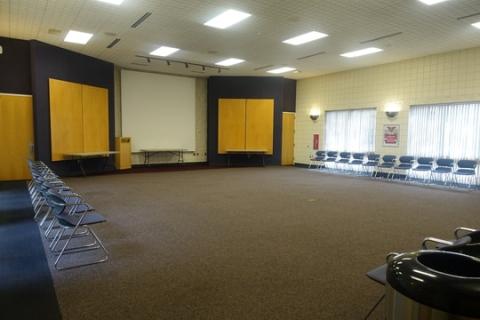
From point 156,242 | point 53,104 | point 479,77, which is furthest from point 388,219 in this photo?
point 53,104

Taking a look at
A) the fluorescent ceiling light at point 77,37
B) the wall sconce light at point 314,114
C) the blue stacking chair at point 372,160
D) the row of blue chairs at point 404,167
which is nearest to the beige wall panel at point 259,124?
the wall sconce light at point 314,114

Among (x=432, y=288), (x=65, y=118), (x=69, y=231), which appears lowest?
(x=69, y=231)

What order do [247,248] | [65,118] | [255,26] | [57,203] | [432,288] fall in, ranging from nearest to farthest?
[432,288] < [57,203] < [247,248] < [255,26] < [65,118]

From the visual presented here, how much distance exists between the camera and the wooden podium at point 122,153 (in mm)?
11648

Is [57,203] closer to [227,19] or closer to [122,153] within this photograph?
[227,19]

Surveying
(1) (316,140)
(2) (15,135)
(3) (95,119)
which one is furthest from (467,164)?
(2) (15,135)

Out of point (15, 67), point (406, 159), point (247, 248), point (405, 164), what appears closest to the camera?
point (247, 248)

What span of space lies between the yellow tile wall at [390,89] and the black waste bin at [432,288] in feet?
30.8

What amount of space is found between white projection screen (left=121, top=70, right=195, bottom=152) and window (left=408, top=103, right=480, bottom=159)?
818cm

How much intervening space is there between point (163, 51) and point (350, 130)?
7087 mm

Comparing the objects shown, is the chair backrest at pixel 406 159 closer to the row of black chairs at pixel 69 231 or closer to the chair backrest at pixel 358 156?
the chair backrest at pixel 358 156

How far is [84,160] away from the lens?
10.4 meters

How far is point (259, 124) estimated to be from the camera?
13.8m

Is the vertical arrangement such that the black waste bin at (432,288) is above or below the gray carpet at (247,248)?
above
